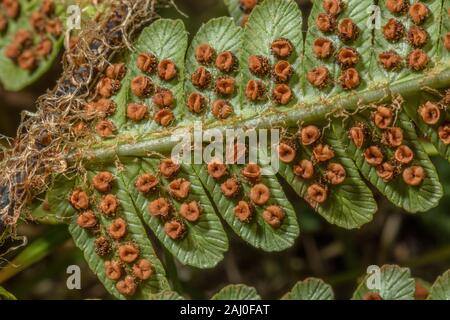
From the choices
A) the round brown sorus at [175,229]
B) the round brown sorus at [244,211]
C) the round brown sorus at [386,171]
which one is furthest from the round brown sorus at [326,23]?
the round brown sorus at [175,229]

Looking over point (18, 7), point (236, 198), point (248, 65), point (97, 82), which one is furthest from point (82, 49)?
point (236, 198)

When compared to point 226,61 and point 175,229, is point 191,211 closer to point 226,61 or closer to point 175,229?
point 175,229

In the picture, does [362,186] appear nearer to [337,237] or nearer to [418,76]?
[418,76]

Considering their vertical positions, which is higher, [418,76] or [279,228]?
[418,76]

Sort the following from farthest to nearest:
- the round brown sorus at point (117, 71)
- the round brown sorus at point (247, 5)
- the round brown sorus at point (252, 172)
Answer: the round brown sorus at point (247, 5) → the round brown sorus at point (117, 71) → the round brown sorus at point (252, 172)

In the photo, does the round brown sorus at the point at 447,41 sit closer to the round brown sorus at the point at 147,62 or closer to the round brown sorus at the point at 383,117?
the round brown sorus at the point at 383,117

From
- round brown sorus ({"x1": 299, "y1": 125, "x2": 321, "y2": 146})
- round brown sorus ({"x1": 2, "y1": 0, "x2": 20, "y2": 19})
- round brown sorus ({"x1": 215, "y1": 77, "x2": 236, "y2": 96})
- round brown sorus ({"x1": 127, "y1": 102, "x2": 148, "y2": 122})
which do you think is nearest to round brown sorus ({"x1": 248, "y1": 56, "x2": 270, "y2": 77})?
round brown sorus ({"x1": 215, "y1": 77, "x2": 236, "y2": 96})
